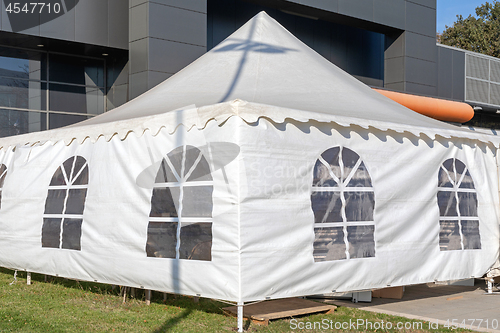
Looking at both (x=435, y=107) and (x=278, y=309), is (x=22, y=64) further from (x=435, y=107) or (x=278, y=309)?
(x=435, y=107)

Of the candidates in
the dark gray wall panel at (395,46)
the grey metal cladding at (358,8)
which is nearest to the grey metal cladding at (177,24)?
the grey metal cladding at (358,8)

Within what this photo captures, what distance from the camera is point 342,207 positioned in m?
6.73

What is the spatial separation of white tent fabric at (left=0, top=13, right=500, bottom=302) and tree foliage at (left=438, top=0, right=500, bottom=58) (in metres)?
38.3

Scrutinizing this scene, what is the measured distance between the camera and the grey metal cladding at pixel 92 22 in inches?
555

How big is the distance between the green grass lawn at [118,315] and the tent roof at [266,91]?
2.30 m

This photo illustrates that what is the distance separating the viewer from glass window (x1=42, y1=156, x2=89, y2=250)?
25.3 ft

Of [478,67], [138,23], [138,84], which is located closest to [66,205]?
[138,84]

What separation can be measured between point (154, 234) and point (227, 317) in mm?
1358

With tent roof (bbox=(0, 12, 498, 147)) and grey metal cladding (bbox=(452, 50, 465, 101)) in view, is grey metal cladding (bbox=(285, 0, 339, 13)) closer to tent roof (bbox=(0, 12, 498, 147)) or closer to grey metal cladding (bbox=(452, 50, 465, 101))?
grey metal cladding (bbox=(452, 50, 465, 101))

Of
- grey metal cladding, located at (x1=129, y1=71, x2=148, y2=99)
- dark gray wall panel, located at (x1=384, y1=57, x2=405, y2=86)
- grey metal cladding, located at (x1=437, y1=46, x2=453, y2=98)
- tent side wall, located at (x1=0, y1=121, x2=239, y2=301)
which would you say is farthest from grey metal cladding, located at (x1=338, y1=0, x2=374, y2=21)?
tent side wall, located at (x1=0, y1=121, x2=239, y2=301)

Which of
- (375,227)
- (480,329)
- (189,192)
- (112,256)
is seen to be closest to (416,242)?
(375,227)

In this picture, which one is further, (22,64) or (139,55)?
(22,64)

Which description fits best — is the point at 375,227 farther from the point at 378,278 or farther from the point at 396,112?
the point at 396,112

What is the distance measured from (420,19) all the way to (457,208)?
42.9 ft
